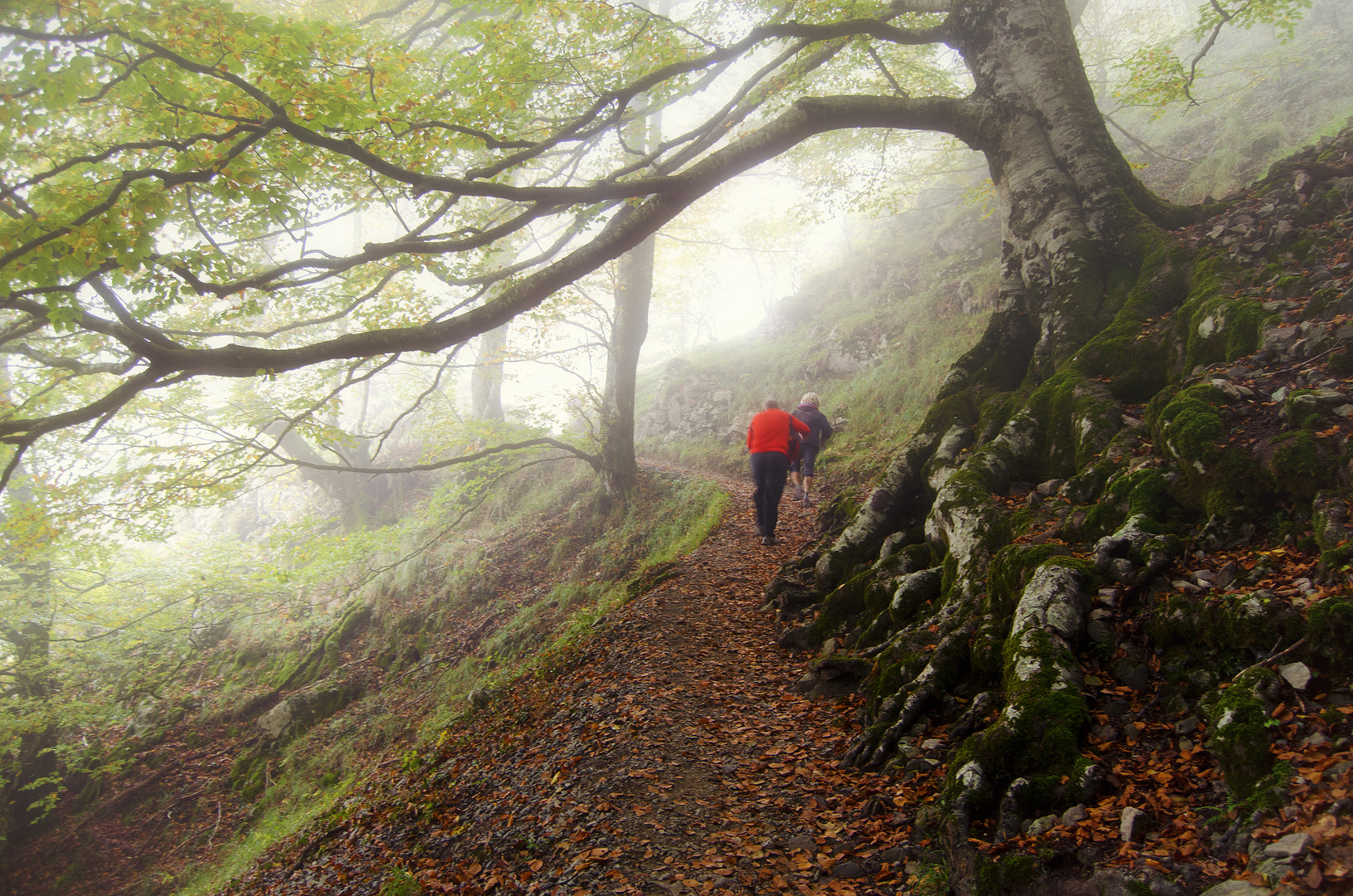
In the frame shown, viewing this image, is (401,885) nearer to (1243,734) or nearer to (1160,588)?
(1243,734)

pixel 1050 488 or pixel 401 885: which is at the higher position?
pixel 1050 488

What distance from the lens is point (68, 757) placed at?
36.3ft

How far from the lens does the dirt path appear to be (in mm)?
3271

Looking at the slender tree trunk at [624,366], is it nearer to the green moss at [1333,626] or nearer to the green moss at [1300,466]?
the green moss at [1300,466]

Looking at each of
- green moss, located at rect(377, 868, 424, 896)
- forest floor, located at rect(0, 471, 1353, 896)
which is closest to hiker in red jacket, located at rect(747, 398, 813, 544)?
forest floor, located at rect(0, 471, 1353, 896)

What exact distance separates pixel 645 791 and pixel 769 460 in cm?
533

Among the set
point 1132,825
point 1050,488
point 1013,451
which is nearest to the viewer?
point 1132,825

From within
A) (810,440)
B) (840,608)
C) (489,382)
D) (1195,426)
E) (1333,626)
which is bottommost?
(840,608)

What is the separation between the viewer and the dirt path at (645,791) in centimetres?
327

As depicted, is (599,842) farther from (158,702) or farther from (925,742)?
(158,702)

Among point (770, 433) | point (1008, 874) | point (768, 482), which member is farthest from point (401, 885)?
point (770, 433)

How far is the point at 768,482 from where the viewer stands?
8.74m

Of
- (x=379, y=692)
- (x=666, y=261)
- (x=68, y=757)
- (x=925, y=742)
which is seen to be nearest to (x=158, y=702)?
(x=68, y=757)

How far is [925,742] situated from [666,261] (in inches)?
1020
